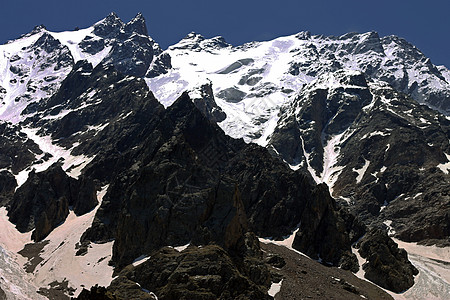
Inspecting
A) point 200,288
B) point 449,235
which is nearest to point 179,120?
point 449,235

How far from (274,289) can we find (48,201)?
89.1 m

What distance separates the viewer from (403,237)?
137375mm

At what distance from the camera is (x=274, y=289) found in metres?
74.9

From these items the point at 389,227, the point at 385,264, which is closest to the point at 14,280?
the point at 385,264

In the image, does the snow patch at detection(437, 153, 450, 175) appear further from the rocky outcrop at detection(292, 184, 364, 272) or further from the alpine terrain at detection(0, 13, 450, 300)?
the rocky outcrop at detection(292, 184, 364, 272)

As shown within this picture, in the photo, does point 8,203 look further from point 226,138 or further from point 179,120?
point 226,138

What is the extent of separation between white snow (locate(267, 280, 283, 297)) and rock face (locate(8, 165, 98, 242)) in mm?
71475

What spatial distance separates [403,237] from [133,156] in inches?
3382

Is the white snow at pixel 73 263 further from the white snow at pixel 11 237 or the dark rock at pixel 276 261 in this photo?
the dark rock at pixel 276 261

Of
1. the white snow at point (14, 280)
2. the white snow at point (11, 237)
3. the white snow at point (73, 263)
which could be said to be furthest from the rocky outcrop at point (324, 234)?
the white snow at point (11, 237)

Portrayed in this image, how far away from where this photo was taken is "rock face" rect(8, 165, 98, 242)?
128 metres

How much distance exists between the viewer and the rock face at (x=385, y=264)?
299 ft

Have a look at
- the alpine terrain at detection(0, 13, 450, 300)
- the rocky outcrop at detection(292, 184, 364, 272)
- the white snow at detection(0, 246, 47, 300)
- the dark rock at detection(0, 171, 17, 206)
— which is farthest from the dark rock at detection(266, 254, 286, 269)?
the dark rock at detection(0, 171, 17, 206)

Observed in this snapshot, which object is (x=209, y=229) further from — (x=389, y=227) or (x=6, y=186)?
(x=6, y=186)
